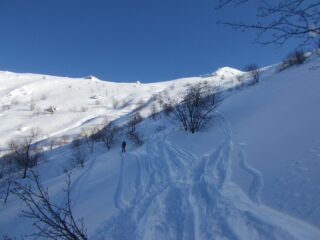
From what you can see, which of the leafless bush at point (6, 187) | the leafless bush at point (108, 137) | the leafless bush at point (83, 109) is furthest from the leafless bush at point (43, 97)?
the leafless bush at point (108, 137)

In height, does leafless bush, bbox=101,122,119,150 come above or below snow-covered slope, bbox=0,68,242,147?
below

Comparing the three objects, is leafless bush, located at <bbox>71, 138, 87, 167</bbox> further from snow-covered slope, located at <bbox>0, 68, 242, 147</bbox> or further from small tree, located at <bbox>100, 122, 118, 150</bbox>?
snow-covered slope, located at <bbox>0, 68, 242, 147</bbox>

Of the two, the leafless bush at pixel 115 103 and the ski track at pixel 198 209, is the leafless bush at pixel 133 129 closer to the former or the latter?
the ski track at pixel 198 209

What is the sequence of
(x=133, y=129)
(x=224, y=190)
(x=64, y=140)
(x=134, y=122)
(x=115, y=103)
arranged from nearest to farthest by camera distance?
(x=224, y=190) → (x=133, y=129) → (x=134, y=122) → (x=64, y=140) → (x=115, y=103)

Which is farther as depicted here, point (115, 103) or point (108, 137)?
point (115, 103)

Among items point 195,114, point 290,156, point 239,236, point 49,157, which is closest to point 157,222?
point 239,236

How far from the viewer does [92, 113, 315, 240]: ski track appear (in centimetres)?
665

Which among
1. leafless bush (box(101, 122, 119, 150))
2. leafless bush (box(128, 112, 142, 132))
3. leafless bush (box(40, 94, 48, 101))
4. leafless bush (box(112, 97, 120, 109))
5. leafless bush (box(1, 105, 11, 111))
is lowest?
leafless bush (box(101, 122, 119, 150))

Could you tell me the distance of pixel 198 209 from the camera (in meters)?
8.41

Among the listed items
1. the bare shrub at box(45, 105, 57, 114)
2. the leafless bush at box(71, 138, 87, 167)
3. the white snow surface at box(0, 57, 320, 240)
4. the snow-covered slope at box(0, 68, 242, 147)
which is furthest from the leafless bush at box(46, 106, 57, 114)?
the white snow surface at box(0, 57, 320, 240)

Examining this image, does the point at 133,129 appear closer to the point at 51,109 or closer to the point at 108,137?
the point at 108,137

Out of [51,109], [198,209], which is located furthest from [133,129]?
[51,109]

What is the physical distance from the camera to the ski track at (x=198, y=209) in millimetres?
6646

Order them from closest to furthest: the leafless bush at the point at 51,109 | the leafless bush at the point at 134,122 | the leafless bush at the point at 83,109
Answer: the leafless bush at the point at 134,122
the leafless bush at the point at 83,109
the leafless bush at the point at 51,109
